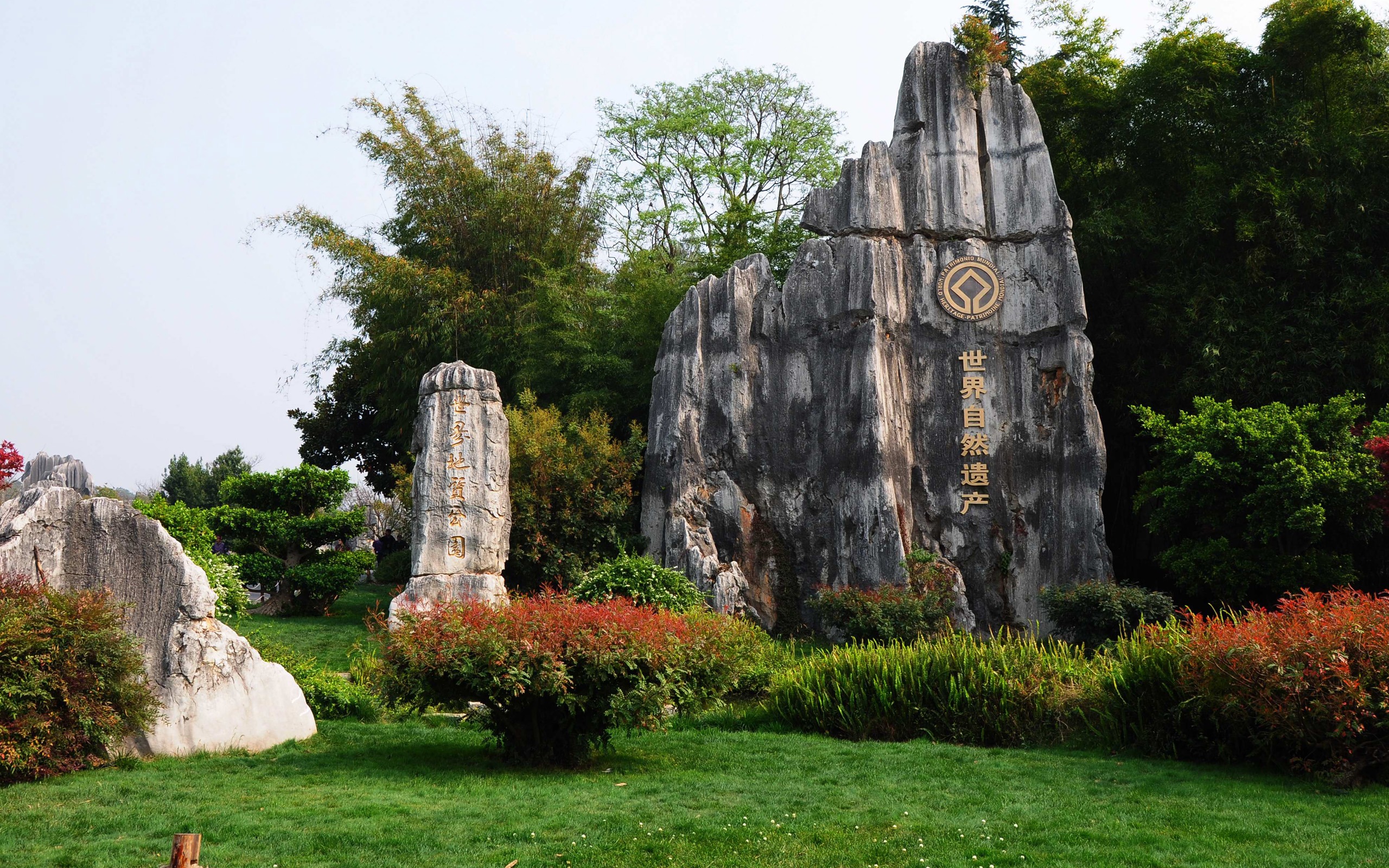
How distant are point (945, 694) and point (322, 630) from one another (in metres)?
7.40

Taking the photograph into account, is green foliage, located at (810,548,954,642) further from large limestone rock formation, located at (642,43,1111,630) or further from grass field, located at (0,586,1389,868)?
grass field, located at (0,586,1389,868)

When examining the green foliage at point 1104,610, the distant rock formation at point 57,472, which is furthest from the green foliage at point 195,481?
the green foliage at point 1104,610

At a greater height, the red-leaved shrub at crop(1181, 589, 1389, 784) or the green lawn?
the green lawn

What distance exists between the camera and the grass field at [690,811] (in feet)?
16.2

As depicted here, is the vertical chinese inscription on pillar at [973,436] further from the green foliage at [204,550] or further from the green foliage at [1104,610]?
the green foliage at [204,550]

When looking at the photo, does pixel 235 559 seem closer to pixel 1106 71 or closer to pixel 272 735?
pixel 272 735

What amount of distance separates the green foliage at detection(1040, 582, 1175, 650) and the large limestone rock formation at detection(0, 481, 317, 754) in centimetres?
772

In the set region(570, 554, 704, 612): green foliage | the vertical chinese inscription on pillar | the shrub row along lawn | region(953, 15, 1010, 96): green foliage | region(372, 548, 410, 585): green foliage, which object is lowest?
the shrub row along lawn

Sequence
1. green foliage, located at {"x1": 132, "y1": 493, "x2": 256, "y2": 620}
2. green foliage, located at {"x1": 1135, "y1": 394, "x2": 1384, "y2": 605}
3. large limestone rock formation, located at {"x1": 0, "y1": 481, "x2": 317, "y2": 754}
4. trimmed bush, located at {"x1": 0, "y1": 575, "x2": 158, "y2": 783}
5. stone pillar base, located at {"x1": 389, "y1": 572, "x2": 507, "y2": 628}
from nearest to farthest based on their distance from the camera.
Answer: trimmed bush, located at {"x1": 0, "y1": 575, "x2": 158, "y2": 783} → large limestone rock formation, located at {"x1": 0, "y1": 481, "x2": 317, "y2": 754} → green foliage, located at {"x1": 132, "y1": 493, "x2": 256, "y2": 620} → green foliage, located at {"x1": 1135, "y1": 394, "x2": 1384, "y2": 605} → stone pillar base, located at {"x1": 389, "y1": 572, "x2": 507, "y2": 628}

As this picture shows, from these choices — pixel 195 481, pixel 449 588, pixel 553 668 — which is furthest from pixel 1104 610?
pixel 195 481

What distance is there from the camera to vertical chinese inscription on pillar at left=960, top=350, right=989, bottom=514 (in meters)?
13.1

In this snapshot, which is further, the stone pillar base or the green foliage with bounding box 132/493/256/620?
the stone pillar base

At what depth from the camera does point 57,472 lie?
20.9m

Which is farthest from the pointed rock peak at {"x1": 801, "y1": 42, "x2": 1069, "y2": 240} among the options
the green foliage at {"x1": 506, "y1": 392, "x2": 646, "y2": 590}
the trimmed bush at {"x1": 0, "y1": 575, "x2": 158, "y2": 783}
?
the trimmed bush at {"x1": 0, "y1": 575, "x2": 158, "y2": 783}
